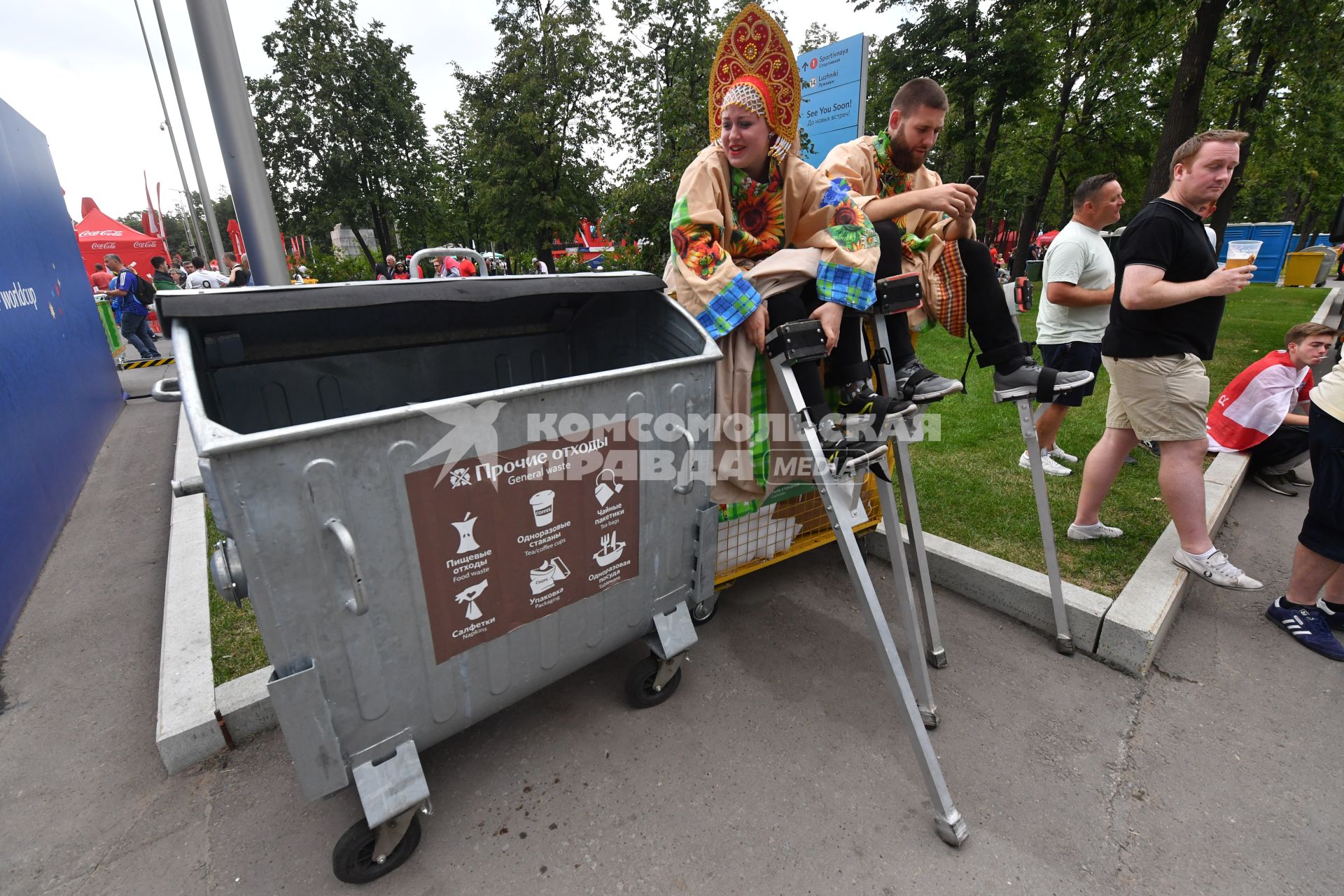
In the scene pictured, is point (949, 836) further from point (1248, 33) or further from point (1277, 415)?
point (1248, 33)

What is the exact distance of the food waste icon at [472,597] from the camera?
169cm

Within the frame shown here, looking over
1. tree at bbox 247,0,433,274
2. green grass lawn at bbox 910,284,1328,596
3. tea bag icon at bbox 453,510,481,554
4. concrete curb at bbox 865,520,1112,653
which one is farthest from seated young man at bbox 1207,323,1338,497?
tree at bbox 247,0,433,274

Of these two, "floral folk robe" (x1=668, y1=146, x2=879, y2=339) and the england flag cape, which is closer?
"floral folk robe" (x1=668, y1=146, x2=879, y2=339)

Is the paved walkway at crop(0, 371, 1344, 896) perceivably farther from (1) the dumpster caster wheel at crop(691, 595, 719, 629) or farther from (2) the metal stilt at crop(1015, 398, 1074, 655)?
(1) the dumpster caster wheel at crop(691, 595, 719, 629)

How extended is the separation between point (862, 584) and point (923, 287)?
4.45 feet

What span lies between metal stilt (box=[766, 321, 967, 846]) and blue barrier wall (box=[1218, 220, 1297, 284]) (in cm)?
2807

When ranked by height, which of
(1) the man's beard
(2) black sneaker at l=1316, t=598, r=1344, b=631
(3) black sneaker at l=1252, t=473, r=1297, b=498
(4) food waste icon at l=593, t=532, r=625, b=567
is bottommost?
(3) black sneaker at l=1252, t=473, r=1297, b=498

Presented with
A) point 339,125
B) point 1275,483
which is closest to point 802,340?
point 1275,483

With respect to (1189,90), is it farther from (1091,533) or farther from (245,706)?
(245,706)

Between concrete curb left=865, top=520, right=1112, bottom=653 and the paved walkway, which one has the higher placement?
concrete curb left=865, top=520, right=1112, bottom=653

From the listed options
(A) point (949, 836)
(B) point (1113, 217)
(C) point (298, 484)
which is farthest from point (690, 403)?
(B) point (1113, 217)

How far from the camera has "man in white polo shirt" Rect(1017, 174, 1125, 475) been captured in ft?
12.1

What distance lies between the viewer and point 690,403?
202 centimetres

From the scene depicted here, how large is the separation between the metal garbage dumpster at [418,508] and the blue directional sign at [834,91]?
4558mm
